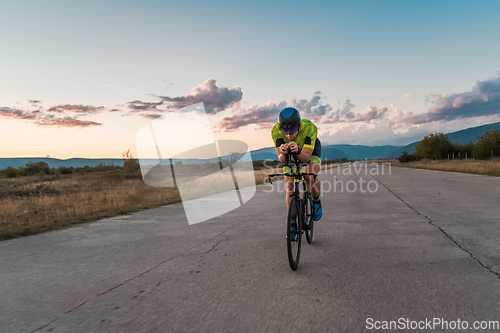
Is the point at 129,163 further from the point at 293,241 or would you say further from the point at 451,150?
the point at 451,150

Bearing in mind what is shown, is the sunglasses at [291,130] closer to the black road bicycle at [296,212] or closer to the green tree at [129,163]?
the black road bicycle at [296,212]

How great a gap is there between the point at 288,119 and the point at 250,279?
2.04 metres

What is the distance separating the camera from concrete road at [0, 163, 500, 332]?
101 inches

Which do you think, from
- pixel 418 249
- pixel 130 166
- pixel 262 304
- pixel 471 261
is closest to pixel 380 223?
pixel 418 249

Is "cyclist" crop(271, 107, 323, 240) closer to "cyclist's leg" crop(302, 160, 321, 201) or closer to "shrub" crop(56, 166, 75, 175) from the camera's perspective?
"cyclist's leg" crop(302, 160, 321, 201)

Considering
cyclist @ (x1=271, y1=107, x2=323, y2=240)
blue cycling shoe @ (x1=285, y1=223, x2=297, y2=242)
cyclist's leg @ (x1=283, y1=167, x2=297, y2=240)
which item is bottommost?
blue cycling shoe @ (x1=285, y1=223, x2=297, y2=242)

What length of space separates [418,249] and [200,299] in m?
3.44

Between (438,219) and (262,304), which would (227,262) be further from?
(438,219)

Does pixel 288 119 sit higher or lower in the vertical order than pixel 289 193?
higher

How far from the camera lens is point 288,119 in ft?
13.0

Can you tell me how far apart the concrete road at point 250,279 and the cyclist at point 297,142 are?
2.92ft

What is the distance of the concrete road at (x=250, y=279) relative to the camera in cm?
256

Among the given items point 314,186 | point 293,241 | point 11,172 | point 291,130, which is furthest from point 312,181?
point 11,172

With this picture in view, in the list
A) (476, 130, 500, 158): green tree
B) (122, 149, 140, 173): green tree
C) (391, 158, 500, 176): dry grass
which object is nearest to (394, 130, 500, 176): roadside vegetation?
(476, 130, 500, 158): green tree
